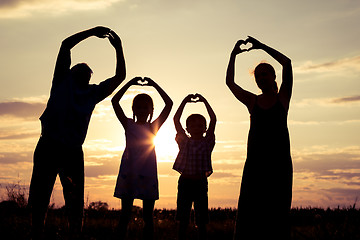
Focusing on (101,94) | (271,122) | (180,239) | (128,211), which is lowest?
(180,239)

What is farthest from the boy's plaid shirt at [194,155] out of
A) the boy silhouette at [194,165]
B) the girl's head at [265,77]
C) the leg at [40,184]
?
the leg at [40,184]

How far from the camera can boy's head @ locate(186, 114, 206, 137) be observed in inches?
326

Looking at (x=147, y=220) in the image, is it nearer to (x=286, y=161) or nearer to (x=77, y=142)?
(x=77, y=142)

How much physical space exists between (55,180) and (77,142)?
581 millimetres

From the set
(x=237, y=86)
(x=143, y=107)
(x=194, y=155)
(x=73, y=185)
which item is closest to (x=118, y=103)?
(x=143, y=107)

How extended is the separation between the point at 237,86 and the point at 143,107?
172cm

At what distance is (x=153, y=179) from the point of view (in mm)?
6938

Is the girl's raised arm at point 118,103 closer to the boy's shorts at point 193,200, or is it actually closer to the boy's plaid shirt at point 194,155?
the boy's plaid shirt at point 194,155

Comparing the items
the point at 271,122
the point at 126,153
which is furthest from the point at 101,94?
the point at 271,122

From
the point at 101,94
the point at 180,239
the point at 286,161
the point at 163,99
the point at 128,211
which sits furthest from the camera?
the point at 180,239

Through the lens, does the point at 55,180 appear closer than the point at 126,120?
Yes

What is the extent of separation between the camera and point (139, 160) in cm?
693

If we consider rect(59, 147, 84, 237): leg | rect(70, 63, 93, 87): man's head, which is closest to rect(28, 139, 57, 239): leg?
rect(59, 147, 84, 237): leg

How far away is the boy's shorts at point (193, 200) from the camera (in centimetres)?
793
